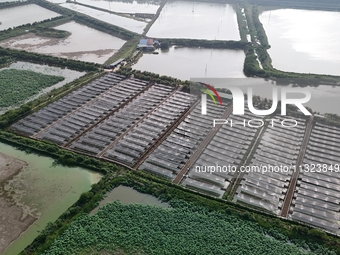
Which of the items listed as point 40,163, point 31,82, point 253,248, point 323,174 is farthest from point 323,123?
point 31,82

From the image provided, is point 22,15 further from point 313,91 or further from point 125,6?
point 313,91

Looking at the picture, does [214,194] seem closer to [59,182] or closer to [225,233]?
[225,233]

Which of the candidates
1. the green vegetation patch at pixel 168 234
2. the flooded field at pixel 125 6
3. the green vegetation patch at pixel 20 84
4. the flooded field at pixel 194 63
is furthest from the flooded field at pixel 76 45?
the green vegetation patch at pixel 168 234

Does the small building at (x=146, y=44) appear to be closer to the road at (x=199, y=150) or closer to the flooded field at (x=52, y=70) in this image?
the flooded field at (x=52, y=70)

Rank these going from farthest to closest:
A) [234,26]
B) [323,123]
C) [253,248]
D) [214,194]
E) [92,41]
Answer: [234,26]
[92,41]
[323,123]
[214,194]
[253,248]

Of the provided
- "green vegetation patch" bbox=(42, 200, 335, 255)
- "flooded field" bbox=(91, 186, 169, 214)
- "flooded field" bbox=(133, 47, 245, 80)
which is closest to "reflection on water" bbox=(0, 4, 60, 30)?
"flooded field" bbox=(133, 47, 245, 80)

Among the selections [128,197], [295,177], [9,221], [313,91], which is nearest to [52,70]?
[9,221]

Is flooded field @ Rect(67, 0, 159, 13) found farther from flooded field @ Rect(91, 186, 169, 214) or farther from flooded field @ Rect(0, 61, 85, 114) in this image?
flooded field @ Rect(91, 186, 169, 214)
